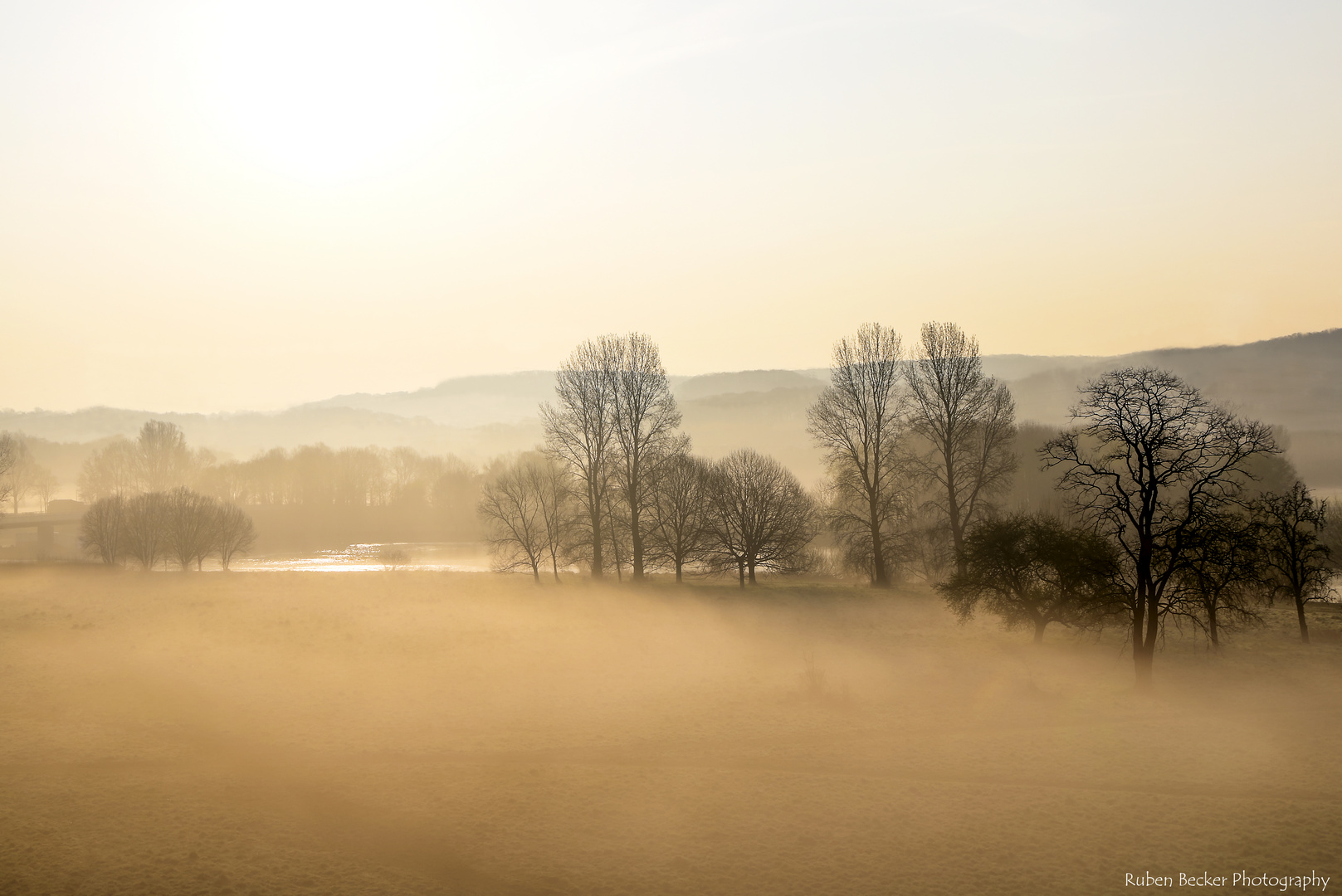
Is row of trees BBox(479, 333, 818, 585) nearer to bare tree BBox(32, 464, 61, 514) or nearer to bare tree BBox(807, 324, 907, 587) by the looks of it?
bare tree BBox(807, 324, 907, 587)

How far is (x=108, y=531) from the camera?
68812 millimetres

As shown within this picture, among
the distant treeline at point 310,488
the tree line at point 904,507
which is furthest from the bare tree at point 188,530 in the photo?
the distant treeline at point 310,488

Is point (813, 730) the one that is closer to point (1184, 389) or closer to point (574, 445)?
point (1184, 389)

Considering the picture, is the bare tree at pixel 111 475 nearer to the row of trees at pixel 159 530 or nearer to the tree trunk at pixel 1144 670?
the row of trees at pixel 159 530

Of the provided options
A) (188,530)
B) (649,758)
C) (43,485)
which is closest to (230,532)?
(188,530)

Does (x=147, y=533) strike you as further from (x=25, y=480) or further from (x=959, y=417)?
(x=25, y=480)

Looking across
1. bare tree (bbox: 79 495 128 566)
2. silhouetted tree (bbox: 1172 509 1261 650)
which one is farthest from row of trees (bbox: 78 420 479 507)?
silhouetted tree (bbox: 1172 509 1261 650)

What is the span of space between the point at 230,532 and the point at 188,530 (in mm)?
4069

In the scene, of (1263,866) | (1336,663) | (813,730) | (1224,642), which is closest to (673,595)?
(813,730)

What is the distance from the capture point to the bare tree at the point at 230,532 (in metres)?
69.6

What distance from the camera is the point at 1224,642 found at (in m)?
33.1

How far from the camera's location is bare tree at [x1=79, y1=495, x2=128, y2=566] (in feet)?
223

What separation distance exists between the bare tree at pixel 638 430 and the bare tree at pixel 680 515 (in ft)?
3.51

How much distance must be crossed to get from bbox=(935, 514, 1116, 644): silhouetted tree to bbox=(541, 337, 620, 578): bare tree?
22.1 meters
